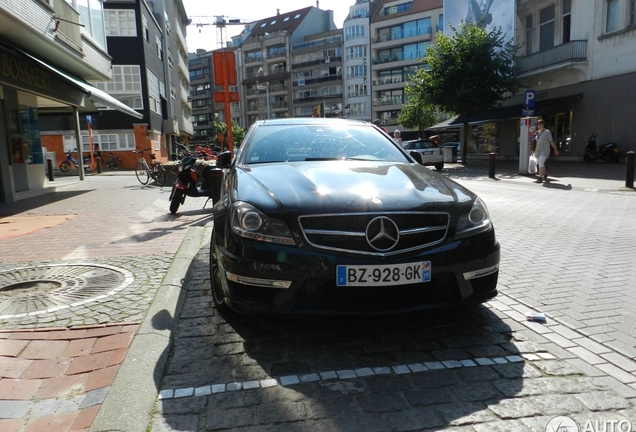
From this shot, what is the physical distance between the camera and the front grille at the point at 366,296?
2.85 metres

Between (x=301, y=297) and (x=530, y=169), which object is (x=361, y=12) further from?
(x=301, y=297)

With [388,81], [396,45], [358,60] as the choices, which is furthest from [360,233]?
[358,60]

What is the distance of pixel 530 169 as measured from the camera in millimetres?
17219

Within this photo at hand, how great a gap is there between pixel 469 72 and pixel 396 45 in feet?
144

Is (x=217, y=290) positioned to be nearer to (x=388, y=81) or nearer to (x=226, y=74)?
(x=226, y=74)

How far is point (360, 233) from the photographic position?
2.87 m

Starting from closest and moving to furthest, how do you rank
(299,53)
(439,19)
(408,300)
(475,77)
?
(408,300)
(475,77)
(439,19)
(299,53)

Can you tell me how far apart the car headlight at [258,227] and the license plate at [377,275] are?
35 cm

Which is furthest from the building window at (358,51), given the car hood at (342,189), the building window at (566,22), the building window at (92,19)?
the car hood at (342,189)

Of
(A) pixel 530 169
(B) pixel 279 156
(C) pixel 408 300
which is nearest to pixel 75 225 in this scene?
(B) pixel 279 156

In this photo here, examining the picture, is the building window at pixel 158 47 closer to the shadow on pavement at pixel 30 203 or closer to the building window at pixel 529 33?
the building window at pixel 529 33

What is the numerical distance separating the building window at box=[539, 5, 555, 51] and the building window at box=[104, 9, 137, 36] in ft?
93.5

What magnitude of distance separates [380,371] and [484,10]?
1353 inches

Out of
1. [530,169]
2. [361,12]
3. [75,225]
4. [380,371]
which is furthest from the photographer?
[361,12]
